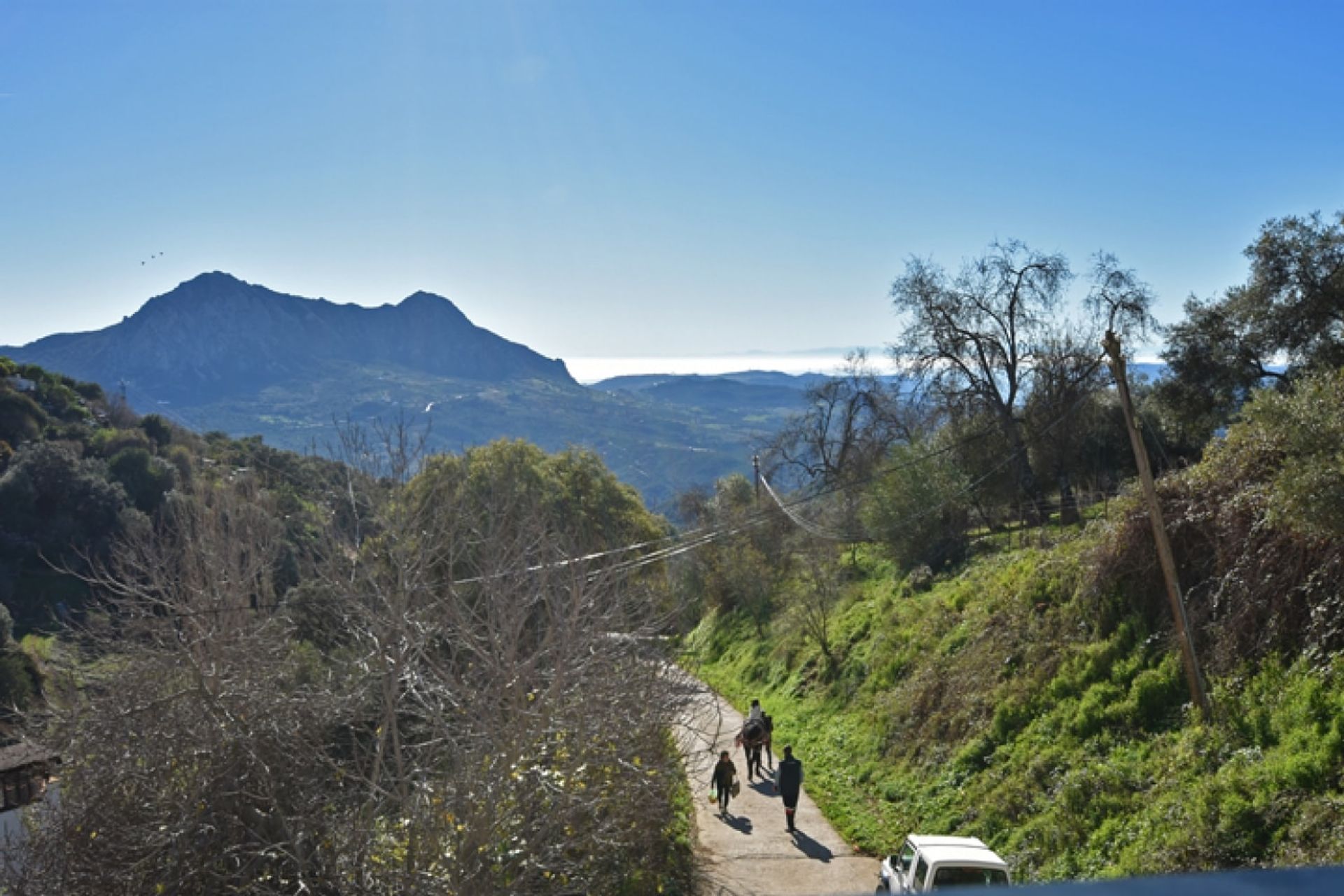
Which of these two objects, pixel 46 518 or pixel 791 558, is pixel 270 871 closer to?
pixel 791 558

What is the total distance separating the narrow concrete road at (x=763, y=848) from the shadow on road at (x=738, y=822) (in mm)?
11

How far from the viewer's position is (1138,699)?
1320cm

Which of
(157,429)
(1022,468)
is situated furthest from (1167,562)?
(157,429)

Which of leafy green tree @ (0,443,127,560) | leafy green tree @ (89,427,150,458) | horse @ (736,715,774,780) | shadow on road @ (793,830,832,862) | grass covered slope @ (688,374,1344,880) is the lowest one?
shadow on road @ (793,830,832,862)

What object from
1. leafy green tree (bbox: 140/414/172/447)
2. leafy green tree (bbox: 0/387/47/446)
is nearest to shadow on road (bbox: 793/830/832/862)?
leafy green tree (bbox: 0/387/47/446)

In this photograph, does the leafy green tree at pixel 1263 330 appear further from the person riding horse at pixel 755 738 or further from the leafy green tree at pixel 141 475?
the leafy green tree at pixel 141 475

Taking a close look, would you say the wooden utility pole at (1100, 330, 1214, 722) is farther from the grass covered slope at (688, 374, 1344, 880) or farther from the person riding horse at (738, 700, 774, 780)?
the person riding horse at (738, 700, 774, 780)

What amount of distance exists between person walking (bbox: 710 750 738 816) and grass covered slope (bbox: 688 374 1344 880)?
1748mm

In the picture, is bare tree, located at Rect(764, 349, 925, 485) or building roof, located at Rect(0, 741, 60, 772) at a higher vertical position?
bare tree, located at Rect(764, 349, 925, 485)

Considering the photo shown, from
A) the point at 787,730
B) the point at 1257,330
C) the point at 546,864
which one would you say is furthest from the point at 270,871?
the point at 1257,330

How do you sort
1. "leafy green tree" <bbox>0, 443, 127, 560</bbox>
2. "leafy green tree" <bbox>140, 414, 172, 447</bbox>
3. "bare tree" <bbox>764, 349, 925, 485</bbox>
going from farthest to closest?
1. "leafy green tree" <bbox>140, 414, 172, 447</bbox>
2. "bare tree" <bbox>764, 349, 925, 485</bbox>
3. "leafy green tree" <bbox>0, 443, 127, 560</bbox>

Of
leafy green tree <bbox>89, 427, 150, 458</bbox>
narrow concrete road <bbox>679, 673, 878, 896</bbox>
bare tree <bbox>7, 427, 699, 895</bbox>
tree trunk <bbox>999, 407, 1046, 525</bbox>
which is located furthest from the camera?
leafy green tree <bbox>89, 427, 150, 458</bbox>

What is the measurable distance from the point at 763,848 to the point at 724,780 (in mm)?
1605

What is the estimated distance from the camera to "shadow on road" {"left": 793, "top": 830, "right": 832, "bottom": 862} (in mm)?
14453
